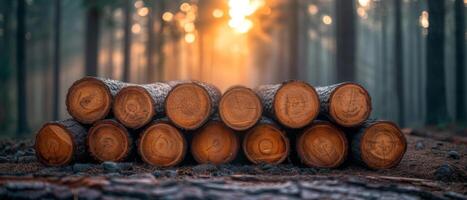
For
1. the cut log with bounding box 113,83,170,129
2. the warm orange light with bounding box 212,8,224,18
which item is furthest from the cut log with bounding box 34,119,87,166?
the warm orange light with bounding box 212,8,224,18

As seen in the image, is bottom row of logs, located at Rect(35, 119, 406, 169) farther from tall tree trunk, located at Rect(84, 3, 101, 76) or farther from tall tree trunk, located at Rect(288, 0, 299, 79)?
tall tree trunk, located at Rect(288, 0, 299, 79)

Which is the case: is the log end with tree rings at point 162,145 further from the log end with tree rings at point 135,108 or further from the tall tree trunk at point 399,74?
the tall tree trunk at point 399,74

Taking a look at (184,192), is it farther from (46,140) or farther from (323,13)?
(323,13)

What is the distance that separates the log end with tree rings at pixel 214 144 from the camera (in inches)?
222

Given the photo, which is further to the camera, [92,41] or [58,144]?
[92,41]

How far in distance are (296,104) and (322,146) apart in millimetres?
698

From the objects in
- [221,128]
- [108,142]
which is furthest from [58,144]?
[221,128]

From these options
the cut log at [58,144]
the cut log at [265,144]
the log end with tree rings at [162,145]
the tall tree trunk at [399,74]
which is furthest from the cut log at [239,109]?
the tall tree trunk at [399,74]

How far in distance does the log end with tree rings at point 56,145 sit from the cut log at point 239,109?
2144 millimetres

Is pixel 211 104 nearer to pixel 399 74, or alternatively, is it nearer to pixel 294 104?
pixel 294 104

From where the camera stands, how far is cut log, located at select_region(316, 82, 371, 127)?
18.2ft

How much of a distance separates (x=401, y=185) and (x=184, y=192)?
236cm

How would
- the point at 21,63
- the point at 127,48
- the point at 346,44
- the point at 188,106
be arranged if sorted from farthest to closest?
the point at 127,48 < the point at 21,63 < the point at 346,44 < the point at 188,106

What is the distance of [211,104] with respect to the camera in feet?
18.1
